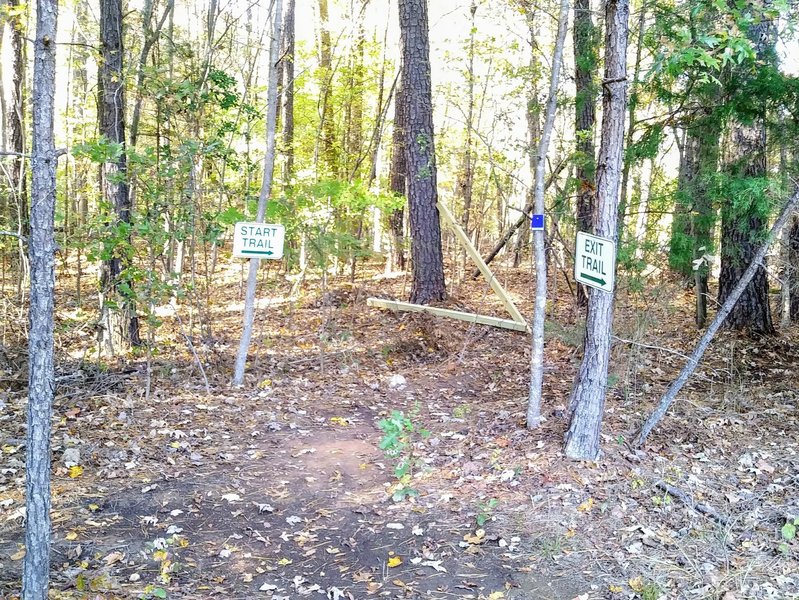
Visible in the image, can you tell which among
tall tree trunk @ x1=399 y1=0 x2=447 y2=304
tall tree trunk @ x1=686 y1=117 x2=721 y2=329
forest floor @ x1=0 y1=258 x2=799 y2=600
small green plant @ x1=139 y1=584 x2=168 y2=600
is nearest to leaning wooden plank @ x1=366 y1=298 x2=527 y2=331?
tall tree trunk @ x1=399 y1=0 x2=447 y2=304

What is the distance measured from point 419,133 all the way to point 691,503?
6635 mm

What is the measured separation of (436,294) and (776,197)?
5430 millimetres

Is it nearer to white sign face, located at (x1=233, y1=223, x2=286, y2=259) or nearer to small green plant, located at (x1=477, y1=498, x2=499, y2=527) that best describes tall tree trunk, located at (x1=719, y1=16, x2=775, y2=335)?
small green plant, located at (x1=477, y1=498, x2=499, y2=527)

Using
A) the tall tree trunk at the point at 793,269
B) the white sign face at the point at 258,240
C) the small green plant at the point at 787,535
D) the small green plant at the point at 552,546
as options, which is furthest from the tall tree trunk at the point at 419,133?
the small green plant at the point at 787,535

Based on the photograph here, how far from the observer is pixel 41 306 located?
3293 mm

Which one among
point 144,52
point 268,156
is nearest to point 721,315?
point 268,156

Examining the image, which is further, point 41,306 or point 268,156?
point 268,156

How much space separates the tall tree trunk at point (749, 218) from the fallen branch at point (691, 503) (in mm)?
2069

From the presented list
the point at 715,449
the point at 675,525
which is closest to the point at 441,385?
the point at 715,449

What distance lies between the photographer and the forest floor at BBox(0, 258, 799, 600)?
13.3 ft

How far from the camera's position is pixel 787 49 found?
19.3 feet

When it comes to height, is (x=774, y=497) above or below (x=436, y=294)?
below

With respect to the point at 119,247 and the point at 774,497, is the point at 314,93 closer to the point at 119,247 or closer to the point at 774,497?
the point at 119,247

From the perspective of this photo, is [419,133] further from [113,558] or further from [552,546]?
[113,558]
